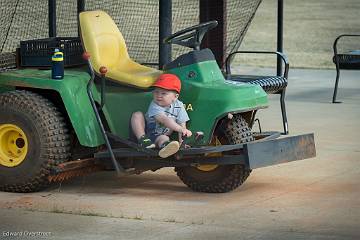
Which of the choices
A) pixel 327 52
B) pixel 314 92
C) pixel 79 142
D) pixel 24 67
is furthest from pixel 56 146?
pixel 327 52

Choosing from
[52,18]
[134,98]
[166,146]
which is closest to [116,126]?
[134,98]

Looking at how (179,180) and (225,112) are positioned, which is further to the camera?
(179,180)

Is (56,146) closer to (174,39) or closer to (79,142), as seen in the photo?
(79,142)

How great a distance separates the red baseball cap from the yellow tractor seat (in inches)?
7.6

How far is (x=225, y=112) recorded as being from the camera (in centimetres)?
841

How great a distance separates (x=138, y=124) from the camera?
8.62 metres

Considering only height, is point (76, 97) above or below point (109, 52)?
below

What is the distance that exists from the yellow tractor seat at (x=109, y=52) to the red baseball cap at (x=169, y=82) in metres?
0.19

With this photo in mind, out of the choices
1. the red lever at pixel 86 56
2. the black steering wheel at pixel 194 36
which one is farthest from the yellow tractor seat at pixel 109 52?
the black steering wheel at pixel 194 36

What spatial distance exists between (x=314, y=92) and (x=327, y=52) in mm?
4113

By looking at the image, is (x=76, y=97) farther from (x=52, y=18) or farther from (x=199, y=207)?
(x=52, y=18)

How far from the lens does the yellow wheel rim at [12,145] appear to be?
8.74m

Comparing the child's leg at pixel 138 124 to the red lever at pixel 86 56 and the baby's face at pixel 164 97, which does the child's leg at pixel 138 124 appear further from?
the red lever at pixel 86 56

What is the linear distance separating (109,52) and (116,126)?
59 centimetres
